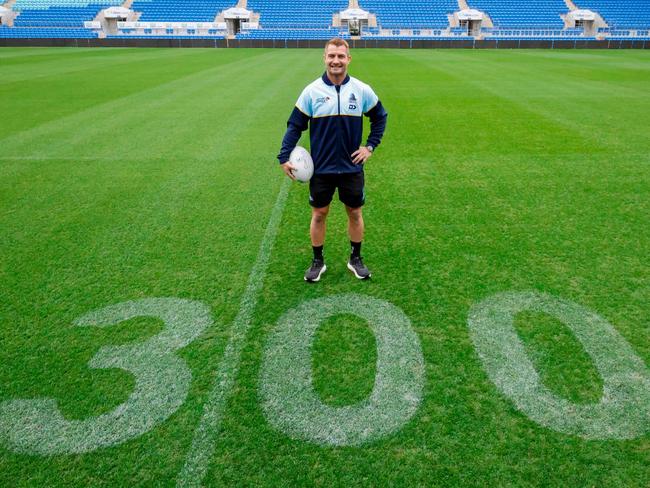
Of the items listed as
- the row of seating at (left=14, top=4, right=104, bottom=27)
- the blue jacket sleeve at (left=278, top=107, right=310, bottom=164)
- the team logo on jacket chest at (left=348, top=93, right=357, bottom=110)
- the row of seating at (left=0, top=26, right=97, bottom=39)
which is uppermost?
the row of seating at (left=14, top=4, right=104, bottom=27)

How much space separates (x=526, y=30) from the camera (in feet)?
136

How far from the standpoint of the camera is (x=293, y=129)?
348 cm

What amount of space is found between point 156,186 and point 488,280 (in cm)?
422

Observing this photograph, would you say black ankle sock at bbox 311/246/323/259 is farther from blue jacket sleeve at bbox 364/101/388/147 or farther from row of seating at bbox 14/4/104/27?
row of seating at bbox 14/4/104/27

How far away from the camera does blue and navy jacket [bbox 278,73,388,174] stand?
11.0 ft

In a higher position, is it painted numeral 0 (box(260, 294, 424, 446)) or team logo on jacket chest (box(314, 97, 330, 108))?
team logo on jacket chest (box(314, 97, 330, 108))

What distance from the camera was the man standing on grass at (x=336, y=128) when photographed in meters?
3.32

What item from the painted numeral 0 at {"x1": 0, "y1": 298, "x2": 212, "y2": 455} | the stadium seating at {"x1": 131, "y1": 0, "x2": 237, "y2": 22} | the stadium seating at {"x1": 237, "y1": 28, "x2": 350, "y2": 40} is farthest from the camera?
the stadium seating at {"x1": 131, "y1": 0, "x2": 237, "y2": 22}

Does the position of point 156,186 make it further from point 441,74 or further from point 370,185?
point 441,74

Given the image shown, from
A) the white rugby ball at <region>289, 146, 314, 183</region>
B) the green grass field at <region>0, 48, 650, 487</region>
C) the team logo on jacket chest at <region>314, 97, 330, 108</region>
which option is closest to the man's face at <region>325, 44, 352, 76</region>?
the team logo on jacket chest at <region>314, 97, 330, 108</region>

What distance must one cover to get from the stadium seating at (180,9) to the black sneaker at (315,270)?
47744 millimetres

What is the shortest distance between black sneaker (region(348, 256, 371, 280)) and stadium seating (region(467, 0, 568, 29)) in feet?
156

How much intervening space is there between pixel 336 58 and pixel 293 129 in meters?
0.58

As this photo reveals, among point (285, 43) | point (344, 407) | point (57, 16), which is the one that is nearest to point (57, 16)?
point (57, 16)
